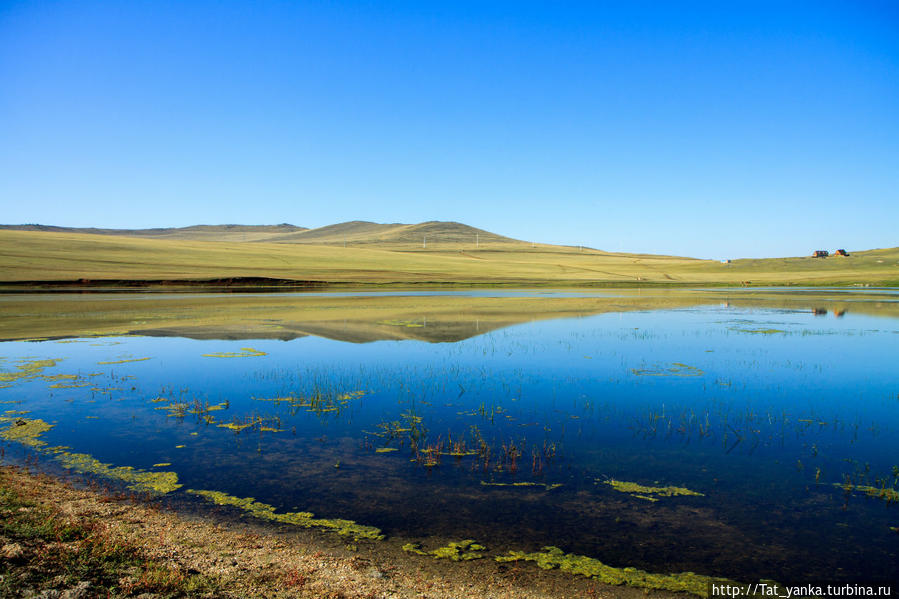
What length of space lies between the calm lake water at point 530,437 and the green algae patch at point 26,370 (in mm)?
152

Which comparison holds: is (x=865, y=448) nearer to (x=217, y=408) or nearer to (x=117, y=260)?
(x=217, y=408)

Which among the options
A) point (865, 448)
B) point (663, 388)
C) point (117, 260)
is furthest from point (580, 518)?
point (117, 260)

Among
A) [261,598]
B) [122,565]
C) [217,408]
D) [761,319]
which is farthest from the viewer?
[761,319]

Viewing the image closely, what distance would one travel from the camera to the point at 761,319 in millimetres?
36281

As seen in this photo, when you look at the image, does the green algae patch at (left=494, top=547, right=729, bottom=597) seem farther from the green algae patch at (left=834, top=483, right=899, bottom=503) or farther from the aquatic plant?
the aquatic plant

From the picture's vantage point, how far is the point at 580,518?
27.0 feet

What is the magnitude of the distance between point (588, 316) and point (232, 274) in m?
56.9

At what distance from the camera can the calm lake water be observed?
7.84 metres

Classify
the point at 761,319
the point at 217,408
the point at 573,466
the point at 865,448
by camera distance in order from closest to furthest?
the point at 573,466, the point at 865,448, the point at 217,408, the point at 761,319

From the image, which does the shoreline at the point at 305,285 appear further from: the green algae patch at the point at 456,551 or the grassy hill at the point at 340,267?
the green algae patch at the point at 456,551

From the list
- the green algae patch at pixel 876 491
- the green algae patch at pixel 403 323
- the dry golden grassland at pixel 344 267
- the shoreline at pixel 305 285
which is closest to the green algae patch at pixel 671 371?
the green algae patch at pixel 876 491

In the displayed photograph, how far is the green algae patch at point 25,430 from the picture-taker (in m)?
11.4

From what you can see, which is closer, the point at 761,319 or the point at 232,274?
the point at 761,319

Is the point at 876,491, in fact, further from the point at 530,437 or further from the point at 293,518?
the point at 293,518
